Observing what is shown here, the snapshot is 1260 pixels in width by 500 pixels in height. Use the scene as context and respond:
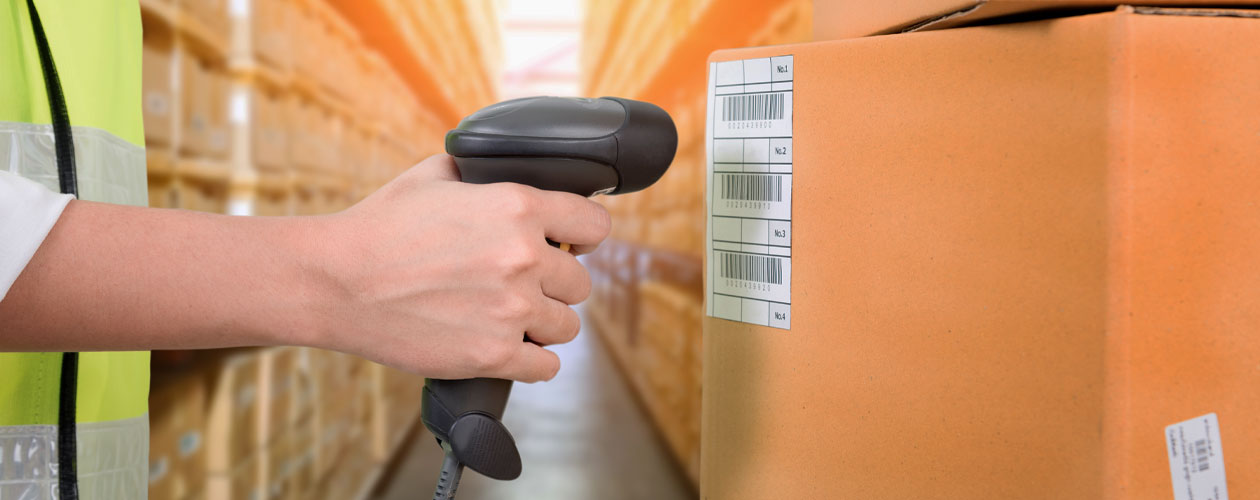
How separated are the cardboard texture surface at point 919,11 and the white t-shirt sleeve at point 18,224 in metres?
0.56

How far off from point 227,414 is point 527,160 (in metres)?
1.24

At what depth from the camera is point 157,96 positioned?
126 centimetres

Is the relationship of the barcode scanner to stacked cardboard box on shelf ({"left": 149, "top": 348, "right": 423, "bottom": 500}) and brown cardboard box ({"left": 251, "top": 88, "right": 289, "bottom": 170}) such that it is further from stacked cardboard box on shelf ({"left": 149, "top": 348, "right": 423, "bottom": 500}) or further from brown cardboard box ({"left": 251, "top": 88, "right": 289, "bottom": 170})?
brown cardboard box ({"left": 251, "top": 88, "right": 289, "bottom": 170})

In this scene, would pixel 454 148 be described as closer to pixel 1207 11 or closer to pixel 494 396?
pixel 494 396

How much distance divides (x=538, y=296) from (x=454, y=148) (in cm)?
14

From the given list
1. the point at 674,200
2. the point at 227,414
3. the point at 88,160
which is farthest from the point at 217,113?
the point at 674,200

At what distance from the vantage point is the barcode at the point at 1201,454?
0.43m

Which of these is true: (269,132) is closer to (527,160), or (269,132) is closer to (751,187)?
(527,160)

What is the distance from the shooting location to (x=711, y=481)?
25.2 inches

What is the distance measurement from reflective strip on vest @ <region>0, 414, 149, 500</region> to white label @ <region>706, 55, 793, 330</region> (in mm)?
575

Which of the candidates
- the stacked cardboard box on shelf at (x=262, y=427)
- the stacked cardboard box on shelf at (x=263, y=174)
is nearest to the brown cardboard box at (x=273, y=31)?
the stacked cardboard box on shelf at (x=263, y=174)

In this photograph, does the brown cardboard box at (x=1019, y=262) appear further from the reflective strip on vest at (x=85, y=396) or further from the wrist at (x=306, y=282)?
the reflective strip on vest at (x=85, y=396)

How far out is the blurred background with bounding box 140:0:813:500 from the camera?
1.40 meters

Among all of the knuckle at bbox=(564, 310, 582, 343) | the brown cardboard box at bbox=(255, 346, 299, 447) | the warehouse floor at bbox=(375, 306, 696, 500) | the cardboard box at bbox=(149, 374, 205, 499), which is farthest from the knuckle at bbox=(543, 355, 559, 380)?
the warehouse floor at bbox=(375, 306, 696, 500)
